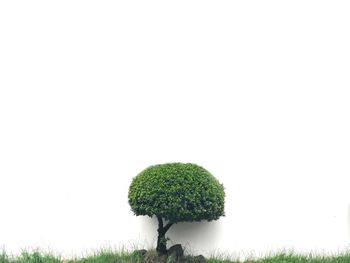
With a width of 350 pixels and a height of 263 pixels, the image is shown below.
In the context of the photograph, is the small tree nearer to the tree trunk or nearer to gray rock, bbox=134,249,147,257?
the tree trunk

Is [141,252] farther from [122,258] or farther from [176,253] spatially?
[176,253]

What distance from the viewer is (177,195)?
602 cm

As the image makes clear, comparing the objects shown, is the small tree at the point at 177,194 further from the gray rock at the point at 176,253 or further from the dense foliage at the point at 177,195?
the gray rock at the point at 176,253

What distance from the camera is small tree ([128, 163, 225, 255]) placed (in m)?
6.00

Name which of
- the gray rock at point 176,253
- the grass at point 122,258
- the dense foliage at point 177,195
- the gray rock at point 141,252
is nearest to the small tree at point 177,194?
the dense foliage at point 177,195

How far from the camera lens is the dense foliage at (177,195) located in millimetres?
6004

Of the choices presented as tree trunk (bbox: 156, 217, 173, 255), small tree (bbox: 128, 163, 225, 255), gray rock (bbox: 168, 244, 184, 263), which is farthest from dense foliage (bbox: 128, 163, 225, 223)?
gray rock (bbox: 168, 244, 184, 263)

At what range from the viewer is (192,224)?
6762 millimetres

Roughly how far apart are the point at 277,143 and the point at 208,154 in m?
0.97

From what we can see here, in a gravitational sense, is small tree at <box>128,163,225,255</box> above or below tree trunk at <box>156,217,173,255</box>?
above

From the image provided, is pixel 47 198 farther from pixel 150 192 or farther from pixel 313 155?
pixel 313 155

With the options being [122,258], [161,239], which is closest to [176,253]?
[161,239]

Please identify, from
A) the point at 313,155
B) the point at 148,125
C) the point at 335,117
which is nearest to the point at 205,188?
the point at 148,125

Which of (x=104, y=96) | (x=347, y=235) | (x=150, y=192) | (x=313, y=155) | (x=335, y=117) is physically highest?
(x=104, y=96)
